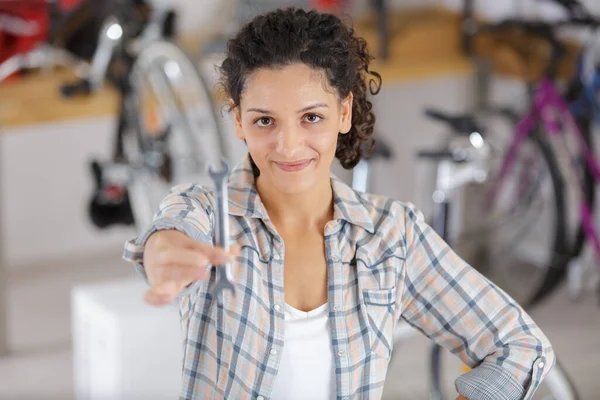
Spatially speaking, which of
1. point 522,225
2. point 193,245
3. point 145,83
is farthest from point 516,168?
point 193,245

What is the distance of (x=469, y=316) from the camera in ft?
4.18

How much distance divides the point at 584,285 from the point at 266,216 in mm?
2542

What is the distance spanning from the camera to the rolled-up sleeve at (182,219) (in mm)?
1087

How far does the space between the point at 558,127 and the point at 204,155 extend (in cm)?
116

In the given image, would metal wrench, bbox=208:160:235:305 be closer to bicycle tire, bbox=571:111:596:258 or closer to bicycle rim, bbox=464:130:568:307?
bicycle rim, bbox=464:130:568:307

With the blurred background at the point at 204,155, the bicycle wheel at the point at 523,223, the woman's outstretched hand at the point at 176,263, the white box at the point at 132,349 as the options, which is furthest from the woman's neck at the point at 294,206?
the bicycle wheel at the point at 523,223

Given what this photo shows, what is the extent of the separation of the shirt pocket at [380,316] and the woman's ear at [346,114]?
0.21 m

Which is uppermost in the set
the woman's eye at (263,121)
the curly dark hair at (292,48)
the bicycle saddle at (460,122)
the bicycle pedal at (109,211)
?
the curly dark hair at (292,48)

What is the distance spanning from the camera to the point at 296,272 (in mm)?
1228

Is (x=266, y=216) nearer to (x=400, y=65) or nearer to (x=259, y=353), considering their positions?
(x=259, y=353)

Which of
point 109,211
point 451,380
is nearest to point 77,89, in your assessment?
point 109,211

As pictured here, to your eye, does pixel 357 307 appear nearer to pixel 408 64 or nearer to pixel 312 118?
pixel 312 118

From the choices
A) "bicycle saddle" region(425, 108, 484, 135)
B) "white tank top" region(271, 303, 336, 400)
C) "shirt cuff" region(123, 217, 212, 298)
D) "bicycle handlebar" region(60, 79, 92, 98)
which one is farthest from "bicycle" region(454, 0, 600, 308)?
"shirt cuff" region(123, 217, 212, 298)

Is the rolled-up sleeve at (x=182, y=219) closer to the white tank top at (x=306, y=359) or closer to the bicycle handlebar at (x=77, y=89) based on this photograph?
the white tank top at (x=306, y=359)
